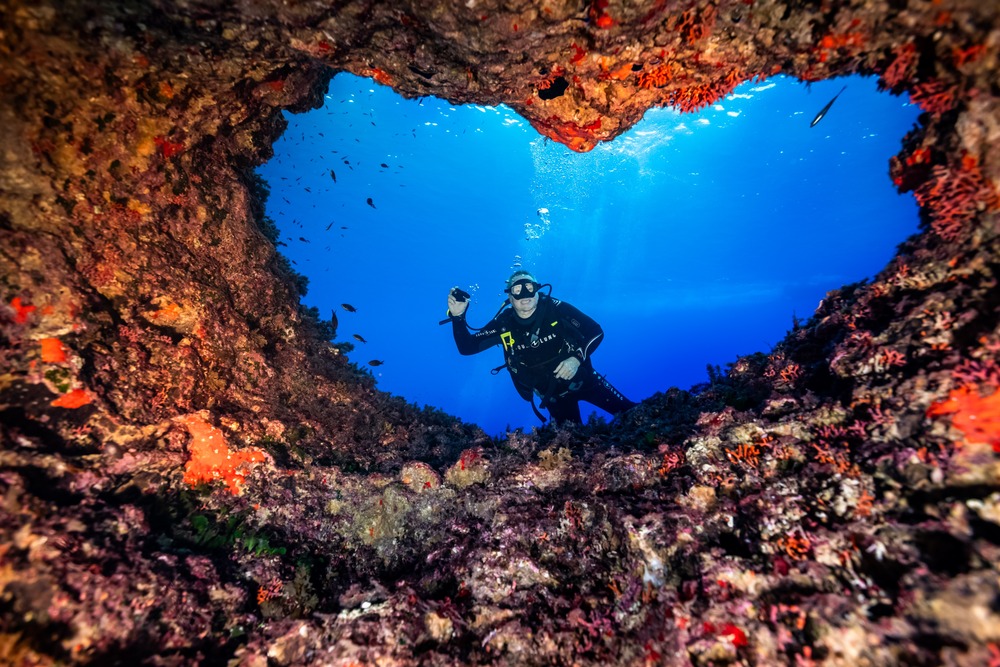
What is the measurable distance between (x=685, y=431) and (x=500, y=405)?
98204 mm

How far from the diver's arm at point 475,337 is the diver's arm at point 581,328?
1.68 m

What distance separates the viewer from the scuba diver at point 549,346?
9836 millimetres

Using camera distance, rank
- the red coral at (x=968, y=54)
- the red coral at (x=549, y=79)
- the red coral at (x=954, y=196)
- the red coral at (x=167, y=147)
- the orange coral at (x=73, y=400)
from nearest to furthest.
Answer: the red coral at (x=968, y=54)
the red coral at (x=954, y=196)
the orange coral at (x=73, y=400)
the red coral at (x=549, y=79)
the red coral at (x=167, y=147)

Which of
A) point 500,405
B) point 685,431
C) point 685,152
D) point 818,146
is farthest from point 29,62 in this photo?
point 500,405

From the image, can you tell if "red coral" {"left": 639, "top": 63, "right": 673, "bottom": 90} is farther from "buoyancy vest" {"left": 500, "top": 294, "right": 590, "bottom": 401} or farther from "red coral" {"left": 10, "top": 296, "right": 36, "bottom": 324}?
"red coral" {"left": 10, "top": 296, "right": 36, "bottom": 324}

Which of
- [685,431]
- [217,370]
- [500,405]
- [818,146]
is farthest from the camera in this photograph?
[500,405]

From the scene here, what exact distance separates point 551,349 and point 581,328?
1.05m

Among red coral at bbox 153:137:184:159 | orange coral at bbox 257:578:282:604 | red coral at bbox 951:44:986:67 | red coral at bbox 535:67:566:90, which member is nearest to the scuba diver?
red coral at bbox 535:67:566:90

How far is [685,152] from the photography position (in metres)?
32.1

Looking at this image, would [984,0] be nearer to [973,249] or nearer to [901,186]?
[901,186]

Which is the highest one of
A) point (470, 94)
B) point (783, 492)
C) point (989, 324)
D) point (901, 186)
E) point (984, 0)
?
point (470, 94)

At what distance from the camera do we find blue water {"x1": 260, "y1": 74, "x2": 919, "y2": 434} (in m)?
26.5

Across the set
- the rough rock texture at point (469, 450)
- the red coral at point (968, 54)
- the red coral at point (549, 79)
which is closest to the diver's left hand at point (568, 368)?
the rough rock texture at point (469, 450)

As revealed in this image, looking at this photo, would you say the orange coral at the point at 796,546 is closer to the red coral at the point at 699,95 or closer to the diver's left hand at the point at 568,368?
the red coral at the point at 699,95
